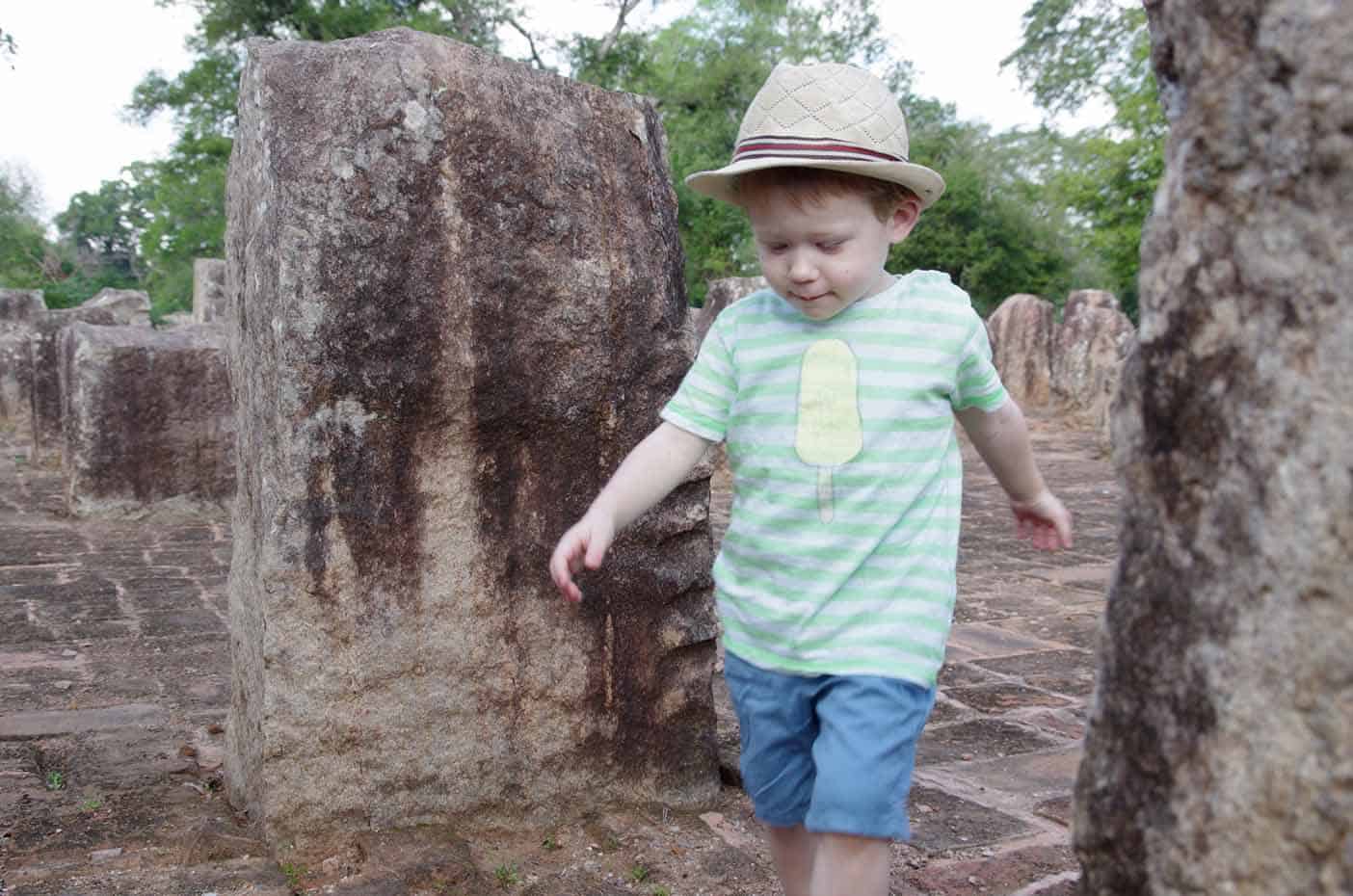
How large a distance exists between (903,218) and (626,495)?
2.03ft

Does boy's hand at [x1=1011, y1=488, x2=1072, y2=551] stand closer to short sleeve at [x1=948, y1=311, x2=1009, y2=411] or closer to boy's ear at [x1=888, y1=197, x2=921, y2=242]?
short sleeve at [x1=948, y1=311, x2=1009, y2=411]

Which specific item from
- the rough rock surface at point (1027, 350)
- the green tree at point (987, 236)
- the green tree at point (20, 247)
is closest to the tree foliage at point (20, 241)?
the green tree at point (20, 247)

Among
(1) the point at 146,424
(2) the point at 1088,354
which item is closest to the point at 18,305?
(1) the point at 146,424

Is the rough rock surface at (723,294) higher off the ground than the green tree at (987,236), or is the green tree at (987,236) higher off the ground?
the green tree at (987,236)

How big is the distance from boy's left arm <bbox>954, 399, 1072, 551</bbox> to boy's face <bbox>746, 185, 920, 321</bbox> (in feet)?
0.93

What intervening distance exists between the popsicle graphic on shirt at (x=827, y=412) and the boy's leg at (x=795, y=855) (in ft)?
1.75

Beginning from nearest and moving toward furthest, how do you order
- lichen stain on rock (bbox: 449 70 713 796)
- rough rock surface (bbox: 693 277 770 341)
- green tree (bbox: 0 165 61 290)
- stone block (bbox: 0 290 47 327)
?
lichen stain on rock (bbox: 449 70 713 796) < rough rock surface (bbox: 693 277 770 341) < stone block (bbox: 0 290 47 327) < green tree (bbox: 0 165 61 290)

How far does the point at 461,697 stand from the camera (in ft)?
9.06

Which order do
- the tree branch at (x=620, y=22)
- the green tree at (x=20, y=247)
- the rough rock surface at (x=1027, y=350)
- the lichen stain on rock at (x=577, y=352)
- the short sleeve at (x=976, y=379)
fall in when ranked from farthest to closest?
the green tree at (x=20, y=247) < the tree branch at (x=620, y=22) < the rough rock surface at (x=1027, y=350) < the lichen stain on rock at (x=577, y=352) < the short sleeve at (x=976, y=379)

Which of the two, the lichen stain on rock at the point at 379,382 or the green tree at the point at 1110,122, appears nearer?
the lichen stain on rock at the point at 379,382

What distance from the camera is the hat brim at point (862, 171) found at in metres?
1.93

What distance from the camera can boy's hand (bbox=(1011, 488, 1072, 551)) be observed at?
209 cm

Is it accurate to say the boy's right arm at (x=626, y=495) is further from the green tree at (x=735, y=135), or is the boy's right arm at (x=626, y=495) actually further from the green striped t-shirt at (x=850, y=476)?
the green tree at (x=735, y=135)

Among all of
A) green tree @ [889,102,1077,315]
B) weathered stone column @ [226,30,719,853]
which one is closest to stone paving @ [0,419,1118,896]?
weathered stone column @ [226,30,719,853]
